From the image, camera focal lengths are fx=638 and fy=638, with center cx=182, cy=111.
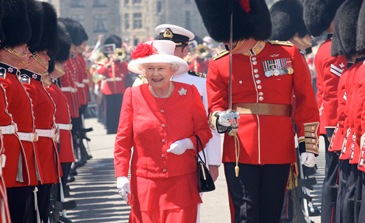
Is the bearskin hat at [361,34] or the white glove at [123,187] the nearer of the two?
the white glove at [123,187]

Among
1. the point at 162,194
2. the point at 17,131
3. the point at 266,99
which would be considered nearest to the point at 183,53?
the point at 266,99

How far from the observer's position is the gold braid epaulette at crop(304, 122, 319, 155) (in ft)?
12.8

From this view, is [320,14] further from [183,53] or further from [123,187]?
[123,187]

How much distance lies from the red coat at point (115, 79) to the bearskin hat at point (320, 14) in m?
9.54

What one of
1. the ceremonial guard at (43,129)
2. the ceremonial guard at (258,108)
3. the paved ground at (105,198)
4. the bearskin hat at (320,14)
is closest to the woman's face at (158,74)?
the ceremonial guard at (258,108)

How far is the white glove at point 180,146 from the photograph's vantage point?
372 centimetres

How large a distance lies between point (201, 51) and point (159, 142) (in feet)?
46.5

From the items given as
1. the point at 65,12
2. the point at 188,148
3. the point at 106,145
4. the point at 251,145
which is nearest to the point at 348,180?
the point at 251,145

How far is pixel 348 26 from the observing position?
195 inches

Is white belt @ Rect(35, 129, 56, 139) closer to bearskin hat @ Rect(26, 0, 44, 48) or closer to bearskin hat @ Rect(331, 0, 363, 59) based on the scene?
bearskin hat @ Rect(26, 0, 44, 48)

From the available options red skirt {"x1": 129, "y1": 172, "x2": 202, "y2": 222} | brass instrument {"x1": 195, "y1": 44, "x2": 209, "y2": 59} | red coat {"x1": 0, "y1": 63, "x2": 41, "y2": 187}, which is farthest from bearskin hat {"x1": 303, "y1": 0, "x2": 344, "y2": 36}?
brass instrument {"x1": 195, "y1": 44, "x2": 209, "y2": 59}

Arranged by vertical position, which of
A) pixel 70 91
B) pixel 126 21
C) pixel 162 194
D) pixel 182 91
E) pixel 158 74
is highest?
pixel 158 74

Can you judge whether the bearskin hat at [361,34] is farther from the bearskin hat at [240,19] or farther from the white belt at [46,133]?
the white belt at [46,133]

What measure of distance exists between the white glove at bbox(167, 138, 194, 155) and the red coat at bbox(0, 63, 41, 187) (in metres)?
1.01
